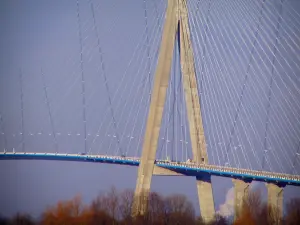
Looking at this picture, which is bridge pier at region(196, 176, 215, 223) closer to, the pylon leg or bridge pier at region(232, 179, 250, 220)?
bridge pier at region(232, 179, 250, 220)

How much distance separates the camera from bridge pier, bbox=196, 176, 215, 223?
24.0 meters

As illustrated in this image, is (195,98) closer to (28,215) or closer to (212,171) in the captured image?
(212,171)

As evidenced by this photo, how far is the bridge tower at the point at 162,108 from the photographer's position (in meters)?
23.2

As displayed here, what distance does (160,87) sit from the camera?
Result: 76.2 ft

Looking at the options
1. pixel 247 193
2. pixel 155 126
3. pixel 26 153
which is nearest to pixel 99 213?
pixel 155 126

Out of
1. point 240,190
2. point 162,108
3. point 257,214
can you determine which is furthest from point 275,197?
point 162,108

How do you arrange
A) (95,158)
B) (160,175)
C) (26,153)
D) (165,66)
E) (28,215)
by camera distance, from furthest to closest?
(26,153) → (95,158) → (160,175) → (165,66) → (28,215)

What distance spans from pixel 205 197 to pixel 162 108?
12.6 feet

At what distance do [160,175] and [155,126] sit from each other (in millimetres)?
2774

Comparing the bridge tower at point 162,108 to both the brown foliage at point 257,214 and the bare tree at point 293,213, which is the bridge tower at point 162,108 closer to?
the brown foliage at point 257,214

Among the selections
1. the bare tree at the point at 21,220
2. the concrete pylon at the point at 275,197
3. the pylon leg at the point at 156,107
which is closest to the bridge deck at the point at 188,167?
the concrete pylon at the point at 275,197

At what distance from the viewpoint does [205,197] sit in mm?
24578

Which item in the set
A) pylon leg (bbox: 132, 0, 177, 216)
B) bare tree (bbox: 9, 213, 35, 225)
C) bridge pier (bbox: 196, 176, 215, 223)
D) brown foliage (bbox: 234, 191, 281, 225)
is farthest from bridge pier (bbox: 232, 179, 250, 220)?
bare tree (bbox: 9, 213, 35, 225)

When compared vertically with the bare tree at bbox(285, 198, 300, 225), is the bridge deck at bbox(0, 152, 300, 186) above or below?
above
